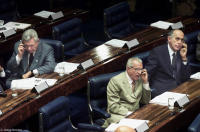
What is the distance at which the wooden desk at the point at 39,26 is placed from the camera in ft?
28.5

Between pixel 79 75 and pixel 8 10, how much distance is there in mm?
3224

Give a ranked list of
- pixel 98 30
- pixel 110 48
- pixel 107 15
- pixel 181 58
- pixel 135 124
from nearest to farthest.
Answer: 1. pixel 135 124
2. pixel 181 58
3. pixel 110 48
4. pixel 107 15
5. pixel 98 30

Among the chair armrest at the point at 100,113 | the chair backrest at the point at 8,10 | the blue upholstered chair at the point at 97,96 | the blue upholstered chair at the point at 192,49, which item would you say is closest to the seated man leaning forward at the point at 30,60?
the blue upholstered chair at the point at 97,96

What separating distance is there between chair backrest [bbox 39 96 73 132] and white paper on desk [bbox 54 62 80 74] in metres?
1.20

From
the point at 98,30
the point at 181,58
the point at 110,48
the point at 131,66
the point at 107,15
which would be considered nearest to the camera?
the point at 131,66

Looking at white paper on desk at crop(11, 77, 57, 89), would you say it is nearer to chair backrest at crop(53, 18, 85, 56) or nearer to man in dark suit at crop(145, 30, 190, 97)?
man in dark suit at crop(145, 30, 190, 97)

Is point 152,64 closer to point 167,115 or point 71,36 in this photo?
point 167,115

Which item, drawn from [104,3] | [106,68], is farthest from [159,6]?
[106,68]

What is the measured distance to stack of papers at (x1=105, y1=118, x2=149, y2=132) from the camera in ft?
19.5

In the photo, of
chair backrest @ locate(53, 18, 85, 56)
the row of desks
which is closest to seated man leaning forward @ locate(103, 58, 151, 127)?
the row of desks

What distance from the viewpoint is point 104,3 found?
1185 cm

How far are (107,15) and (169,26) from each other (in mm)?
1004

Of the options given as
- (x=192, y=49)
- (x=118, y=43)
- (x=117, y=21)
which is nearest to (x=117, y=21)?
(x=117, y=21)

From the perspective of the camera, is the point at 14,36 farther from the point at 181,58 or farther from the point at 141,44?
the point at 181,58
